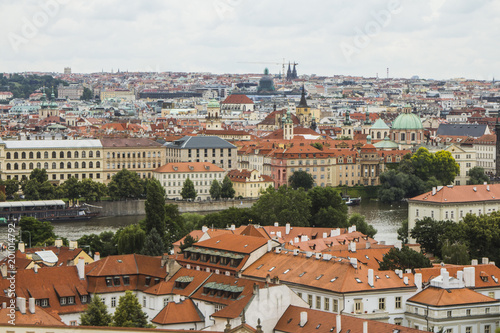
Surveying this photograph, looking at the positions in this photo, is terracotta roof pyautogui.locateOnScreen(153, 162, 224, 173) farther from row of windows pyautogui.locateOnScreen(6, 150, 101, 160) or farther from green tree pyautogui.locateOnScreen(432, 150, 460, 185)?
green tree pyautogui.locateOnScreen(432, 150, 460, 185)

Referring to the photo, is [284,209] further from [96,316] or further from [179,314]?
[96,316]

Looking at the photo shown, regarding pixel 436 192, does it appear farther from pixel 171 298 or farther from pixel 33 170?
pixel 33 170

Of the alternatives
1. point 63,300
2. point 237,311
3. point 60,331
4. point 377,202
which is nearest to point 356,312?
point 237,311

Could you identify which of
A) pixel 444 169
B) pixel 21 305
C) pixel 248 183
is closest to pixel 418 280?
pixel 21 305

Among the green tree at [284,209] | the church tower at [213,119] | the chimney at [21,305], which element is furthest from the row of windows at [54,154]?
the chimney at [21,305]

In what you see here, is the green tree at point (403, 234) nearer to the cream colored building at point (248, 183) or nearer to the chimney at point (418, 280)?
the chimney at point (418, 280)
